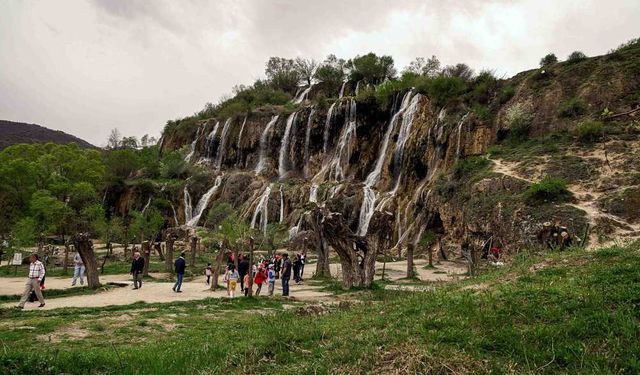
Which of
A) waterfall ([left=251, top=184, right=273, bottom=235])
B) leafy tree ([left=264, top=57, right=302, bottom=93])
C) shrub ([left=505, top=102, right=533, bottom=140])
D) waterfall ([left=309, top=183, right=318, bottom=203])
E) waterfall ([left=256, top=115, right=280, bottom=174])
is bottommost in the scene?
waterfall ([left=251, top=184, right=273, bottom=235])

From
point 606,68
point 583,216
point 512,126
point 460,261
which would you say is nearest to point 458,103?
point 512,126

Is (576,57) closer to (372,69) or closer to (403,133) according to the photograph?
(403,133)

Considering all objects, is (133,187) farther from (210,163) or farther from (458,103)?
(458,103)

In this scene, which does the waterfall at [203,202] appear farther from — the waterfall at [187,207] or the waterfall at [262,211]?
the waterfall at [262,211]

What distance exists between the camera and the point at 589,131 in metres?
33.5

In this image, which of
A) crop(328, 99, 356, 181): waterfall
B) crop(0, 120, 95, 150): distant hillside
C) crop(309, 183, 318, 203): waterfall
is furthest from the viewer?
crop(0, 120, 95, 150): distant hillside

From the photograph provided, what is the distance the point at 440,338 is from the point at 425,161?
127 ft

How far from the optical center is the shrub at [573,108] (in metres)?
37.0

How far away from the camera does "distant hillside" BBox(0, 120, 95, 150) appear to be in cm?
11622

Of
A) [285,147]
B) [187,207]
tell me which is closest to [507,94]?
[285,147]

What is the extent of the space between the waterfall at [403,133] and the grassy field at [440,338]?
1414 inches

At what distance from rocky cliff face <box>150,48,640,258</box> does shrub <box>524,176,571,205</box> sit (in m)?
0.59

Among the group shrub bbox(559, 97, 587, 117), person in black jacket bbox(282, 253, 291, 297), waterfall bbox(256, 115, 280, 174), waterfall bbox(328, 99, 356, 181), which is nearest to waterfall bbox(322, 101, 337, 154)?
waterfall bbox(328, 99, 356, 181)

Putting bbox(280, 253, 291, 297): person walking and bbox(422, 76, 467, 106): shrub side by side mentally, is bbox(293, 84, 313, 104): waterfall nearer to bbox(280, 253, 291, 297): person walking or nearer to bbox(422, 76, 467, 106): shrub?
bbox(422, 76, 467, 106): shrub
